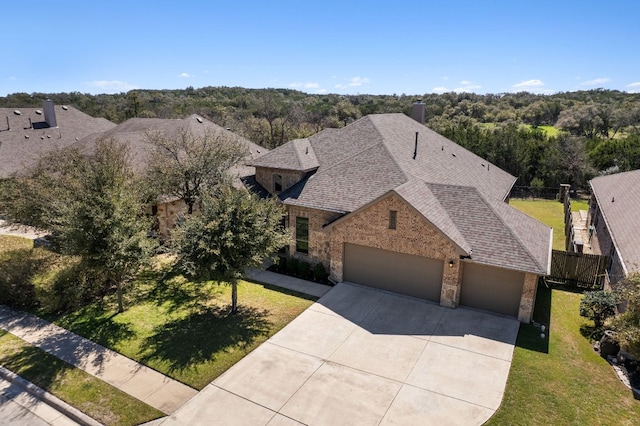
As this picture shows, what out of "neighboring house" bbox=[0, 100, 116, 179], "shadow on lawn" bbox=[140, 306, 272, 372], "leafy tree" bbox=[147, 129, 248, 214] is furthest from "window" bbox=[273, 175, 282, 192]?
"neighboring house" bbox=[0, 100, 116, 179]

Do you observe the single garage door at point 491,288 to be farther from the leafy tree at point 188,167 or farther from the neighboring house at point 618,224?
the leafy tree at point 188,167

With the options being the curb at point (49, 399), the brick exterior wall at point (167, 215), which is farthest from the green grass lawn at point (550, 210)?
the curb at point (49, 399)

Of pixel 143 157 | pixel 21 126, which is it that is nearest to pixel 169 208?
pixel 143 157

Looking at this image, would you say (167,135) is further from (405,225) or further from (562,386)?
(562,386)

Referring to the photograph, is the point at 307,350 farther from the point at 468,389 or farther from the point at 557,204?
the point at 557,204

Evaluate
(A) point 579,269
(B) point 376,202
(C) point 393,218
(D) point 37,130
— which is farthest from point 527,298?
(D) point 37,130
